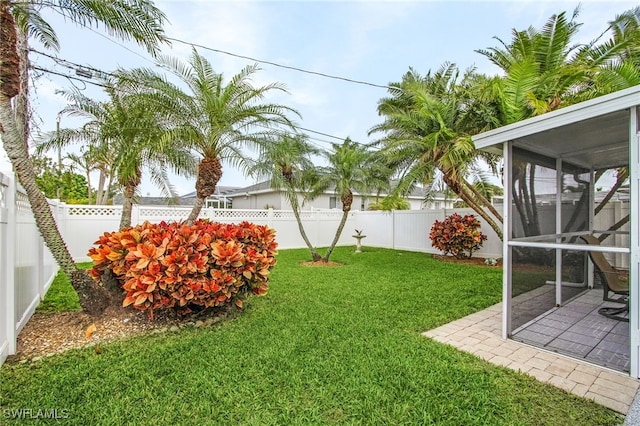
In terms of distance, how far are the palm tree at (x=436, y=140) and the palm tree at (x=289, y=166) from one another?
2.67 metres

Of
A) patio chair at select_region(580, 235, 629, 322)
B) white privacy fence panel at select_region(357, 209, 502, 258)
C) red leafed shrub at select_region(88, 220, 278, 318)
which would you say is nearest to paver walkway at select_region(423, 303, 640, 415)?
patio chair at select_region(580, 235, 629, 322)

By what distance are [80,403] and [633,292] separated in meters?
5.28

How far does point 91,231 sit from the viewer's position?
35.1ft

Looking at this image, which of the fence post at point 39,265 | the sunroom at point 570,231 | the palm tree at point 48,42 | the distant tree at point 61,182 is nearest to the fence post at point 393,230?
the sunroom at point 570,231

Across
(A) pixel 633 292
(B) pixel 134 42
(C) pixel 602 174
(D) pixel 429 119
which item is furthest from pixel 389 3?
(A) pixel 633 292

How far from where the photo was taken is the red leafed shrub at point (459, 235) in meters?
10.8

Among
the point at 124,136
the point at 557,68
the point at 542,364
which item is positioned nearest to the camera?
the point at 542,364

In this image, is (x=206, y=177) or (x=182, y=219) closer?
(x=206, y=177)

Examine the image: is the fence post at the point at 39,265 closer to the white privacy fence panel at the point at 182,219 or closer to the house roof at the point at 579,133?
the white privacy fence panel at the point at 182,219

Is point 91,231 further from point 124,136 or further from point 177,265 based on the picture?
point 177,265

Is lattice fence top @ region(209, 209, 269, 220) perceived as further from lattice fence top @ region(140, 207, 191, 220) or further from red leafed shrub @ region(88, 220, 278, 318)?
red leafed shrub @ region(88, 220, 278, 318)

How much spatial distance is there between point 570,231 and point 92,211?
1340 cm

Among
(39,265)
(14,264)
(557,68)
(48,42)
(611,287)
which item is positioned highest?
(557,68)

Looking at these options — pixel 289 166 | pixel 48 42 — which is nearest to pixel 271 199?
pixel 289 166
